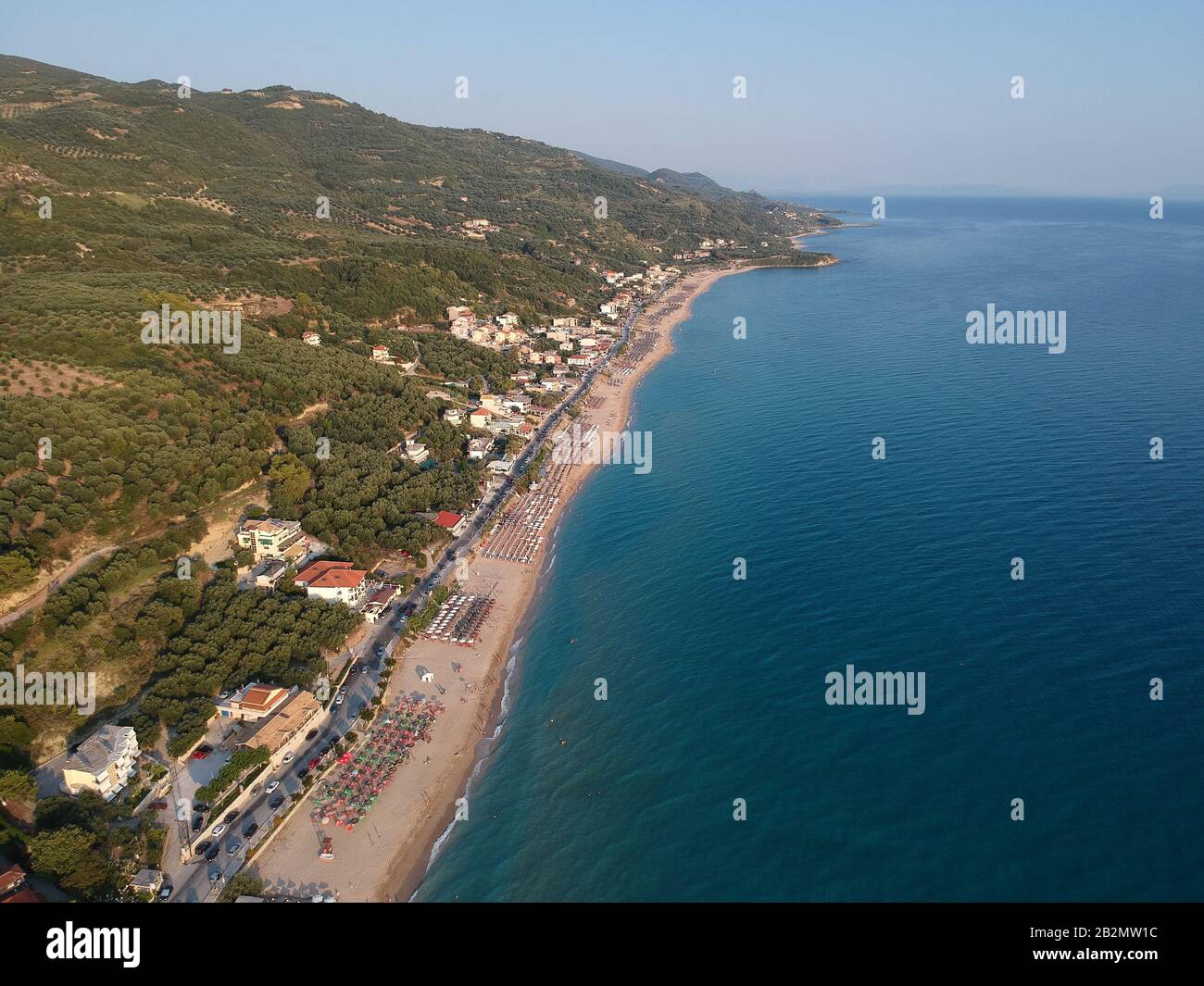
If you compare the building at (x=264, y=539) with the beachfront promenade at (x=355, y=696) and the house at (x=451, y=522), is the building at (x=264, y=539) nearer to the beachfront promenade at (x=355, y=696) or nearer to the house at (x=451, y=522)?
the beachfront promenade at (x=355, y=696)

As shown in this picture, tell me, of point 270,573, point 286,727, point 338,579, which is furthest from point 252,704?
point 270,573

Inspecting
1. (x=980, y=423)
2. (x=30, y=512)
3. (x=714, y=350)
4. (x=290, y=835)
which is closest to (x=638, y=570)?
(x=290, y=835)

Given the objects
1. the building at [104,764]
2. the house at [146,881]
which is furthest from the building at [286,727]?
the house at [146,881]

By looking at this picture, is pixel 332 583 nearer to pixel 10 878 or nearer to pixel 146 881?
pixel 146 881

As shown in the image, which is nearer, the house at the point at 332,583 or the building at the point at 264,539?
the house at the point at 332,583

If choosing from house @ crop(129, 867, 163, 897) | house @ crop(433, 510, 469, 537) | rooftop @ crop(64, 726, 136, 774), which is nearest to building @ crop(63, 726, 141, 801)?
rooftop @ crop(64, 726, 136, 774)
